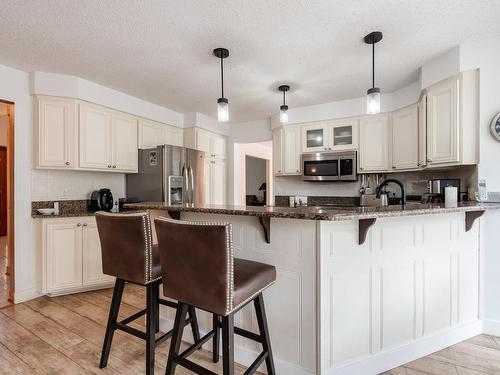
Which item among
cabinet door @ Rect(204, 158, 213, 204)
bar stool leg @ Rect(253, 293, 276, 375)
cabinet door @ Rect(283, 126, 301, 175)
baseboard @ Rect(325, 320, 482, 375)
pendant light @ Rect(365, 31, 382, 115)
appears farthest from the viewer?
cabinet door @ Rect(204, 158, 213, 204)

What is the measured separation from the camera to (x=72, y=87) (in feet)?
9.74

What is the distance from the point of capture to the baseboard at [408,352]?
5.36ft

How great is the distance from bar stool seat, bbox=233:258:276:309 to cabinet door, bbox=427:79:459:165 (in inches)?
79.1

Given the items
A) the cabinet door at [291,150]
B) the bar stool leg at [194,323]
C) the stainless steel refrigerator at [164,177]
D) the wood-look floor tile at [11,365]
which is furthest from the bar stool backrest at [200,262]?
the cabinet door at [291,150]

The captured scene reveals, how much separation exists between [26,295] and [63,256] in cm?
50

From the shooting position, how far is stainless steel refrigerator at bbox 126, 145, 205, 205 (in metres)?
3.54

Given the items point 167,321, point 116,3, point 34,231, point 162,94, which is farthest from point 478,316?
point 34,231

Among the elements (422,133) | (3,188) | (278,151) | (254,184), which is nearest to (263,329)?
(422,133)

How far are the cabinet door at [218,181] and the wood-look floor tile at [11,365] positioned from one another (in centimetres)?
314

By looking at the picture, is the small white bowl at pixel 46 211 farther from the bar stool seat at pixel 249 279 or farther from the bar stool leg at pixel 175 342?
the bar stool seat at pixel 249 279

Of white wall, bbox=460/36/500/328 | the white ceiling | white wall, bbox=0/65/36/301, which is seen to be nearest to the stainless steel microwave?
the white ceiling

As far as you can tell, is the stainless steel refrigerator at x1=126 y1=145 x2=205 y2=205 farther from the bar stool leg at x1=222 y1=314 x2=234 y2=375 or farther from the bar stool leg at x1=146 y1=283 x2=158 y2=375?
the bar stool leg at x1=222 y1=314 x2=234 y2=375

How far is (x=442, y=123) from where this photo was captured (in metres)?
2.50

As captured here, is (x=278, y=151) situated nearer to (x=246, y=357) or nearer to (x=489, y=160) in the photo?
(x=489, y=160)
